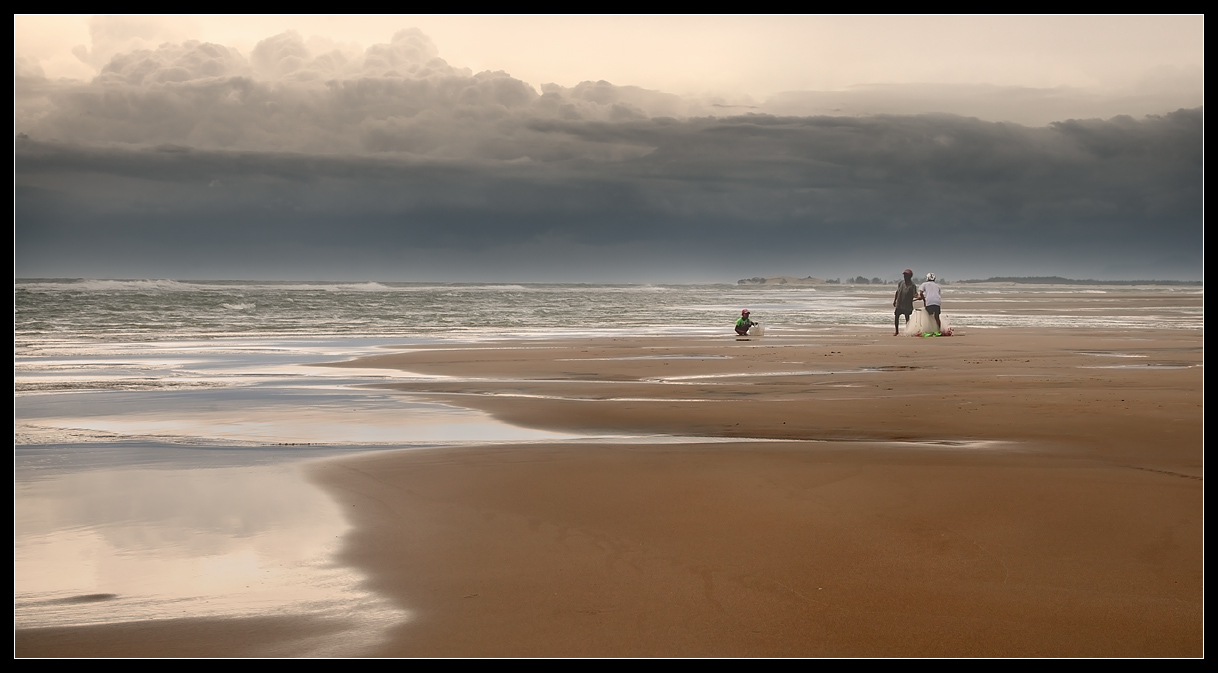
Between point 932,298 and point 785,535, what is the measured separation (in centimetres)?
1982

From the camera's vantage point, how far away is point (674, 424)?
9.73 meters

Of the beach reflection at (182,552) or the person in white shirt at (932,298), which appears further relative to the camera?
the person in white shirt at (932,298)

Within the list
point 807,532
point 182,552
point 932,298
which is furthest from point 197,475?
point 932,298

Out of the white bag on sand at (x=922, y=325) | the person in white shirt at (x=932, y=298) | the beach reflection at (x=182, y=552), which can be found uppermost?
the person in white shirt at (x=932, y=298)

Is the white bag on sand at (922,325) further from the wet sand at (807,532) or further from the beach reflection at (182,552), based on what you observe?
the beach reflection at (182,552)

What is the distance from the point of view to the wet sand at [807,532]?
13.2 feet

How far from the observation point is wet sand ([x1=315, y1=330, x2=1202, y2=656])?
13.2 feet

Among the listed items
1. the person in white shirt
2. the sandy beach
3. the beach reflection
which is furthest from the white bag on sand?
the beach reflection

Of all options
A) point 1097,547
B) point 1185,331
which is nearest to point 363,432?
point 1097,547

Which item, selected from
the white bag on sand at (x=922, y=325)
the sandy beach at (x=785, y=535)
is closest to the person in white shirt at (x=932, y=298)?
the white bag on sand at (x=922, y=325)

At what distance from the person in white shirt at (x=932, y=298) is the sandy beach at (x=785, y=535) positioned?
1263 centimetres

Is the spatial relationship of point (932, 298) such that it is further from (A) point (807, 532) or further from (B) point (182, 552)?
(B) point (182, 552)

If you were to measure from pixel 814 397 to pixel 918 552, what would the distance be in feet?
22.5

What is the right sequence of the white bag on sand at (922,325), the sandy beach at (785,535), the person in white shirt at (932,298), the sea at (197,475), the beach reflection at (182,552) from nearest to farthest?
1. the sandy beach at (785,535)
2. the beach reflection at (182,552)
3. the sea at (197,475)
4. the person in white shirt at (932,298)
5. the white bag on sand at (922,325)
